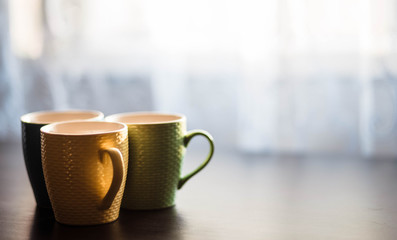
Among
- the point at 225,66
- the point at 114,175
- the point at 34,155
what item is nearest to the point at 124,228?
the point at 114,175

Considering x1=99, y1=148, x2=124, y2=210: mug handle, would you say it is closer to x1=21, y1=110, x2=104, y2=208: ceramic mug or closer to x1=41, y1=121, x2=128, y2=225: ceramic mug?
x1=41, y1=121, x2=128, y2=225: ceramic mug

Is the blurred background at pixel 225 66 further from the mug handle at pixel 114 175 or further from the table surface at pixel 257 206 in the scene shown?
the mug handle at pixel 114 175

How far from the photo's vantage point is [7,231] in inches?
31.0

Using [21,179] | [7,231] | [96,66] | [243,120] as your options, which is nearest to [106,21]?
[96,66]

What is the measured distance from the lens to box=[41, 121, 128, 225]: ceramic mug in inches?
30.5

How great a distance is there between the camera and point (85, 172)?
780mm

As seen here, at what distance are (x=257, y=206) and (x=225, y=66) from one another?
2.20 feet

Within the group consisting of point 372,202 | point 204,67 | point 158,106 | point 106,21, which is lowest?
point 372,202

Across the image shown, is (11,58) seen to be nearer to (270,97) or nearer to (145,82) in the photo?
(145,82)

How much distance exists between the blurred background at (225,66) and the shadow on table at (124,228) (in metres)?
0.64

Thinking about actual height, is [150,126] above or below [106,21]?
below

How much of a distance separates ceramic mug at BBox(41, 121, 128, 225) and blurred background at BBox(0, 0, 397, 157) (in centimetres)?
69

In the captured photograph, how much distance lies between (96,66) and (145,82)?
0.16 metres

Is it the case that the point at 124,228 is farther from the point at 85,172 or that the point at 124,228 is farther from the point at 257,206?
the point at 257,206
